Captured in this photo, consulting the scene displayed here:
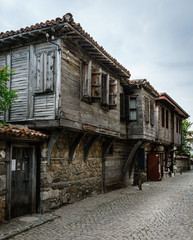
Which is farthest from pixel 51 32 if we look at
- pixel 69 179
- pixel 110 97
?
pixel 69 179

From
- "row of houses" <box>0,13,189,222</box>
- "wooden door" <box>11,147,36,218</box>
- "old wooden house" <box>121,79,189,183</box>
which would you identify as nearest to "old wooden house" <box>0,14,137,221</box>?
"row of houses" <box>0,13,189,222</box>

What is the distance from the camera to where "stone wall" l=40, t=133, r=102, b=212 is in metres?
8.64

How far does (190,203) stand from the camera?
10273mm

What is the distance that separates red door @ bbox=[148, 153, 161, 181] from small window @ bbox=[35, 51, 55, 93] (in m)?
11.8

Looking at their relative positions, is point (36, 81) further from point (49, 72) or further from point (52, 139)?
point (52, 139)

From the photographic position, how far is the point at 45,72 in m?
8.63

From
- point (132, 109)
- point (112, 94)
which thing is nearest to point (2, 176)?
point (112, 94)

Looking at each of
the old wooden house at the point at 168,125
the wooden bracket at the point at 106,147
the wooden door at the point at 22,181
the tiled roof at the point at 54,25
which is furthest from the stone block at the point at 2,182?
the old wooden house at the point at 168,125

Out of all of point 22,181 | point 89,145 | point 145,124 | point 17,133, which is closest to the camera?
point 17,133

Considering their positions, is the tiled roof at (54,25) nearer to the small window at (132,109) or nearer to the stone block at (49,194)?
the stone block at (49,194)

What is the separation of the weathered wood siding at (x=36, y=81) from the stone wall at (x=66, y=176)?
Answer: 1299 millimetres

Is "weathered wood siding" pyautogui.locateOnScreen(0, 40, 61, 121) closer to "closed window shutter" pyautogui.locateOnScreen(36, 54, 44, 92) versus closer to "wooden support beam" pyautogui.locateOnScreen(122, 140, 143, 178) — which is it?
"closed window shutter" pyautogui.locateOnScreen(36, 54, 44, 92)

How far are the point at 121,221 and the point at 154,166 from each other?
37.5ft

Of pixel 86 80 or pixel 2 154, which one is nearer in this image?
pixel 2 154
